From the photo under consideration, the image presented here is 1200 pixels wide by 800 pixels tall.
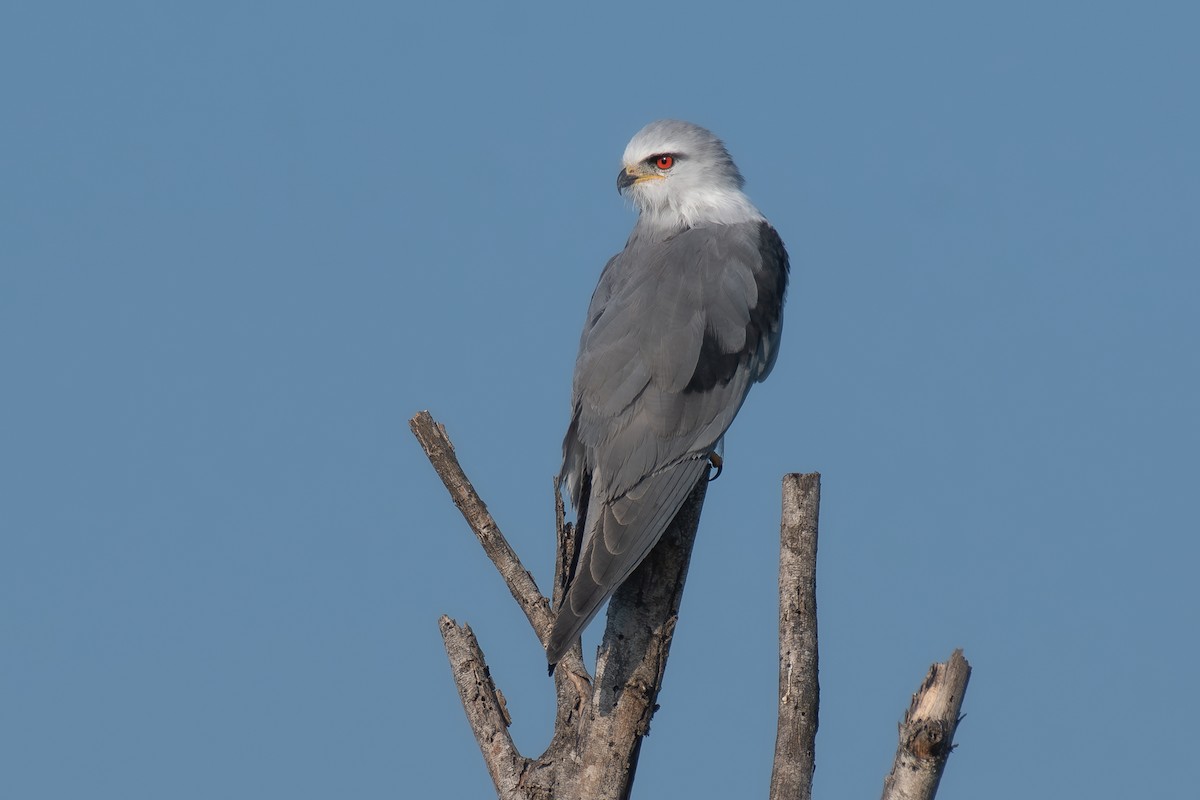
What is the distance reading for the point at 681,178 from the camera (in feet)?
27.8

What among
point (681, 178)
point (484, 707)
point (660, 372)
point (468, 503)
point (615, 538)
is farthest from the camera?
point (681, 178)

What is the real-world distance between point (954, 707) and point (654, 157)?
4977 millimetres

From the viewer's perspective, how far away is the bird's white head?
8.38 meters

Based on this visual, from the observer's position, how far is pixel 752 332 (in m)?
7.58

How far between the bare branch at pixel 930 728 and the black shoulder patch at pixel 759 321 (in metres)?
2.90

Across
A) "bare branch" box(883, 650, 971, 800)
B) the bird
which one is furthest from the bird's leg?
"bare branch" box(883, 650, 971, 800)

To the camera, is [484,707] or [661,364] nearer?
[484,707]

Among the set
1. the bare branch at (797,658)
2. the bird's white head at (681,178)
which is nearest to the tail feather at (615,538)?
the bare branch at (797,658)

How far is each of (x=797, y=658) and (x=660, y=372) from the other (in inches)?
89.0

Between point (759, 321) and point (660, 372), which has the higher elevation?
point (759, 321)

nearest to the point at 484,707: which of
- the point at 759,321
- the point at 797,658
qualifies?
the point at 797,658

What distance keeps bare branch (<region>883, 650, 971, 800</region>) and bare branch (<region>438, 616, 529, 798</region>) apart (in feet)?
6.94

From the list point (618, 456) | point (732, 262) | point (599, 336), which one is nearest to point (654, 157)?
point (732, 262)

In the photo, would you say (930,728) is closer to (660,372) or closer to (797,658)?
(797,658)
